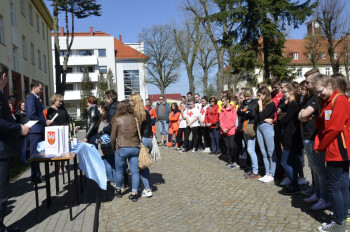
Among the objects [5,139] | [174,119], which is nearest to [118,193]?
[5,139]

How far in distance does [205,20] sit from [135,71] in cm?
4549

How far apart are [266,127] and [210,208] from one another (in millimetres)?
2216

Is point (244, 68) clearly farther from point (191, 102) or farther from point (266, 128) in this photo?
point (266, 128)

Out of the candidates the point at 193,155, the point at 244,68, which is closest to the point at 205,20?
the point at 244,68

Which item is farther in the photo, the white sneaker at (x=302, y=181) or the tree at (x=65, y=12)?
the tree at (x=65, y=12)

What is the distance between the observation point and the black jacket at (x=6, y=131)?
437cm

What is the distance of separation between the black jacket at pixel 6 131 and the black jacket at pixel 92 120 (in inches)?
101

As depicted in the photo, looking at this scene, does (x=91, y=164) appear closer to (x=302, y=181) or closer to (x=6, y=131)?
(x=6, y=131)

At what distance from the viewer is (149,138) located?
659cm

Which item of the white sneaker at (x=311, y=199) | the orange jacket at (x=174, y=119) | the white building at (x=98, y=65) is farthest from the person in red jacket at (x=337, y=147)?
the white building at (x=98, y=65)

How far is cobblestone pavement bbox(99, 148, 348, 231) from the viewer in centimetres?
481

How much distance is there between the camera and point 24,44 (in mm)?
23719

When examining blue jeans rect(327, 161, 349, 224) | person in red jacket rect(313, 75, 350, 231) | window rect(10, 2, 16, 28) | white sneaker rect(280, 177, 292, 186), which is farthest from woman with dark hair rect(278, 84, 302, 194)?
window rect(10, 2, 16, 28)

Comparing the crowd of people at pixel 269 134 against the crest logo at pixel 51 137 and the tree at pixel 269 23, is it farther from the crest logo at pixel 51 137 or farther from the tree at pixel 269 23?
the tree at pixel 269 23
